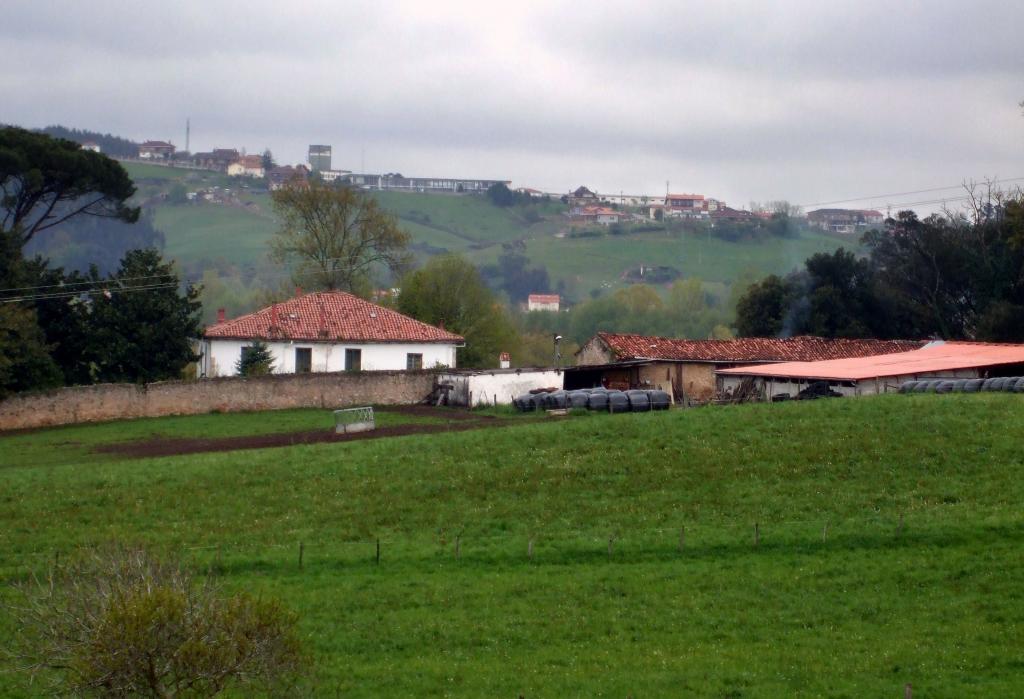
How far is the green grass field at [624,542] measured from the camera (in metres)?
19.8

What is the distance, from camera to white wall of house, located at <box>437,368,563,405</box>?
59844 millimetres

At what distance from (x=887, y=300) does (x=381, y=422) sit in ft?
138

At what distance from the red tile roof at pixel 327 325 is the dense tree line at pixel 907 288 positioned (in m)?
24.4

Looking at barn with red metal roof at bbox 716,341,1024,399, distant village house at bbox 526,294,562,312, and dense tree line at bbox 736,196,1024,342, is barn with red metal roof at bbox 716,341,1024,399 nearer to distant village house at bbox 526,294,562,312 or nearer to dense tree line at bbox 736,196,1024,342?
dense tree line at bbox 736,196,1024,342

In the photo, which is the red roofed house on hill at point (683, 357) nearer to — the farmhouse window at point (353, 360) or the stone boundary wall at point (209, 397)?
the stone boundary wall at point (209, 397)

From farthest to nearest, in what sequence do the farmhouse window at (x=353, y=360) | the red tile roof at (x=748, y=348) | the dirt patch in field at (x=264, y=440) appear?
the farmhouse window at (x=353, y=360)
the red tile roof at (x=748, y=348)
the dirt patch in field at (x=264, y=440)

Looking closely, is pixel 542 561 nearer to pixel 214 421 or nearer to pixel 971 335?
pixel 214 421

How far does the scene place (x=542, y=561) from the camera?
26.0 meters

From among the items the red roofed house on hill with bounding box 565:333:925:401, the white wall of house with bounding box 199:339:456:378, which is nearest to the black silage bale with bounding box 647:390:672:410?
the red roofed house on hill with bounding box 565:333:925:401

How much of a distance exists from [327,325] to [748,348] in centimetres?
2328

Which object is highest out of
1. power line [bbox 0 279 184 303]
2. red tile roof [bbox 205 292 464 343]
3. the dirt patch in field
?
power line [bbox 0 279 184 303]

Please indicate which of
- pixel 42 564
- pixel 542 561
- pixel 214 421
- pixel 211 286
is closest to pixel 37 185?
pixel 214 421

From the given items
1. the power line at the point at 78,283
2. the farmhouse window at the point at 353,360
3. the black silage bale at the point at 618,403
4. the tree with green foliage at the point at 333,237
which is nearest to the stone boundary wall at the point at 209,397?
the farmhouse window at the point at 353,360

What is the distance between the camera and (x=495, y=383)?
198 feet
